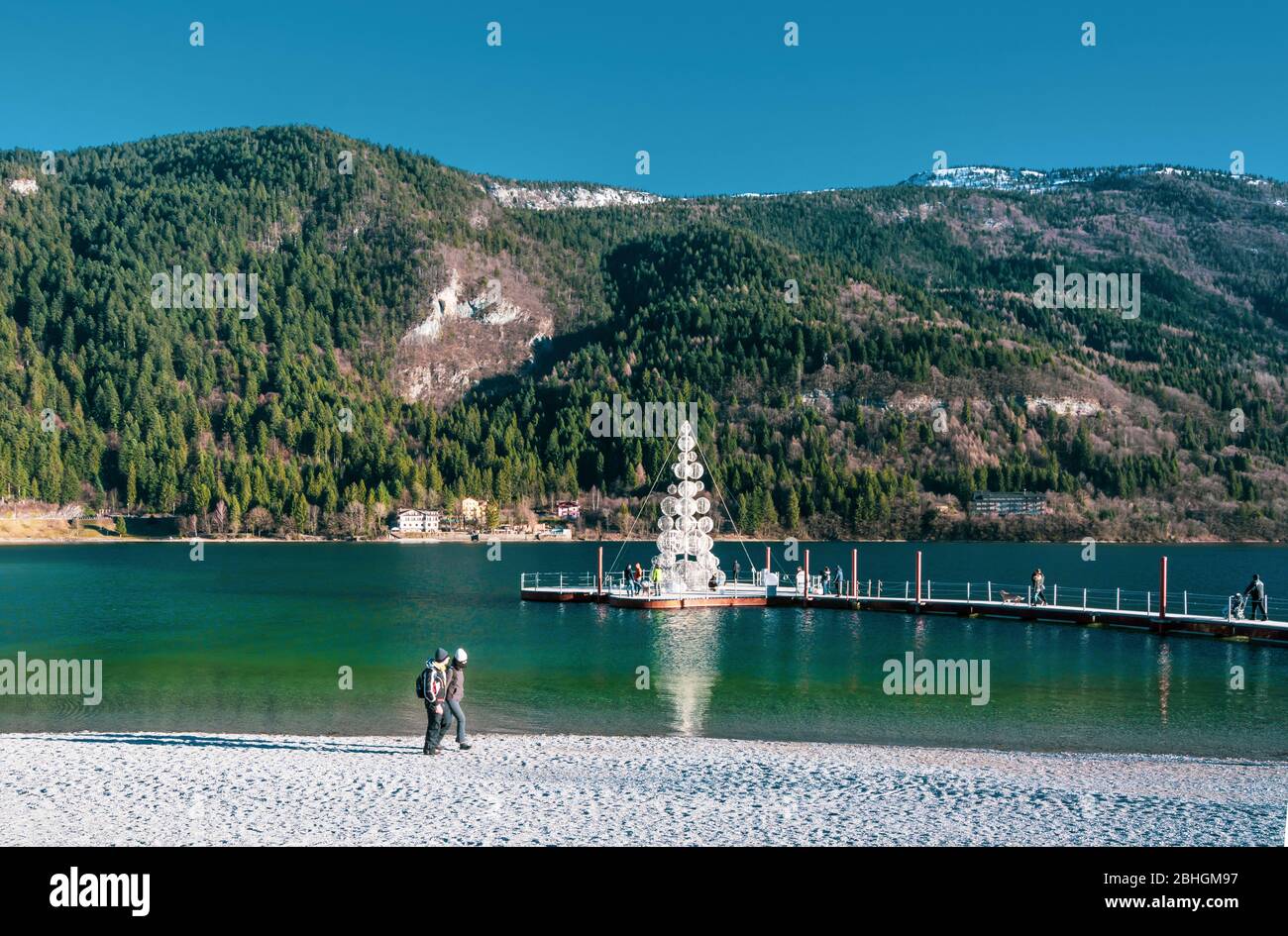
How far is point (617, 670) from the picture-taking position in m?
43.8

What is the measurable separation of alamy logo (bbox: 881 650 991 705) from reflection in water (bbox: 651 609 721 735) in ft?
22.0

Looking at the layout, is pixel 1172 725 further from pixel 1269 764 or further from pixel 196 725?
pixel 196 725

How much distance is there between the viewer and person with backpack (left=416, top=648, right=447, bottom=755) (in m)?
23.2

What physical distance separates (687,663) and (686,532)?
915 inches

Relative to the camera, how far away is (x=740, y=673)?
42.7 metres

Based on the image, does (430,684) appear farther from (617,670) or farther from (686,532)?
(686,532)

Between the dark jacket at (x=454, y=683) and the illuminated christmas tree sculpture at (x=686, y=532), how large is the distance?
4093 cm

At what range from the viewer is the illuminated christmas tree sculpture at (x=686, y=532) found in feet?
215

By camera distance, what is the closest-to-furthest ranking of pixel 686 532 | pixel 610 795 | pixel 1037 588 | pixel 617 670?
pixel 610 795, pixel 617 670, pixel 1037 588, pixel 686 532

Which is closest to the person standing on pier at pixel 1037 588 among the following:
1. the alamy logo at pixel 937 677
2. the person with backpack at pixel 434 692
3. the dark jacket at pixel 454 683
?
the alamy logo at pixel 937 677

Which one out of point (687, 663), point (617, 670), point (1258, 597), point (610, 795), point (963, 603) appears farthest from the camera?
point (963, 603)
